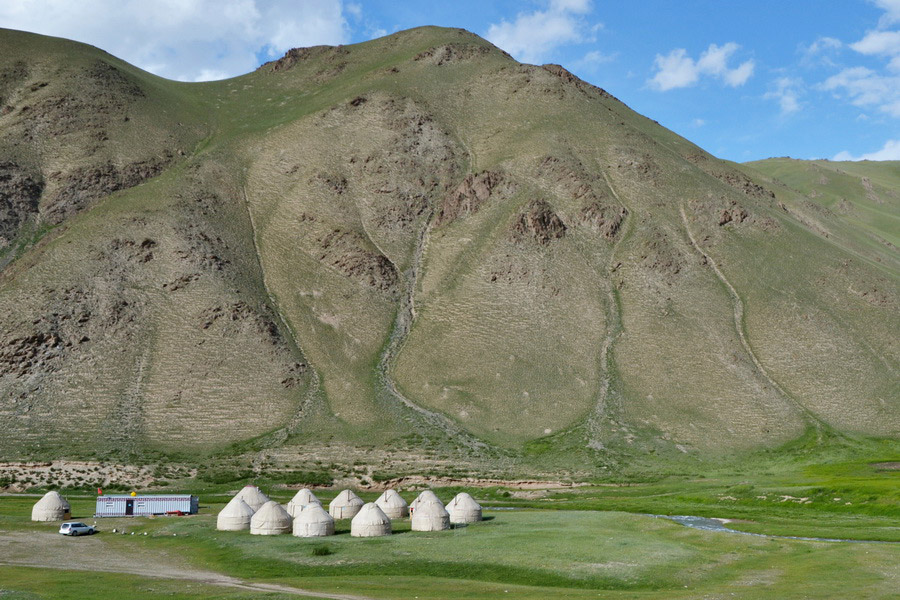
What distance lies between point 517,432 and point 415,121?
3328 inches

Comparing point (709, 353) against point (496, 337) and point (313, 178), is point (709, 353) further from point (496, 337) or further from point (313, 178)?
point (313, 178)

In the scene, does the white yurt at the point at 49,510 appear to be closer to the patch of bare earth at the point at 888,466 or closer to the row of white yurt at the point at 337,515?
the row of white yurt at the point at 337,515

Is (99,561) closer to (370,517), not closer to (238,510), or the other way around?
(238,510)

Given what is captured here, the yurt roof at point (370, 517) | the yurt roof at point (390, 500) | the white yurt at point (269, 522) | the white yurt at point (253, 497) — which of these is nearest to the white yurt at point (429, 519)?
the yurt roof at point (370, 517)

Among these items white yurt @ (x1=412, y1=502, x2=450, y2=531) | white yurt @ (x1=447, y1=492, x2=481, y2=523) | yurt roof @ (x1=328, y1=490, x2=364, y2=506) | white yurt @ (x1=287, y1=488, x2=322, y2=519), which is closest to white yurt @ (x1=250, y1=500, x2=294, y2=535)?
white yurt @ (x1=287, y1=488, x2=322, y2=519)

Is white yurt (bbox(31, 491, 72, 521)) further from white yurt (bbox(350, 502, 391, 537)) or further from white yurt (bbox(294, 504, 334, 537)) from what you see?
white yurt (bbox(350, 502, 391, 537))

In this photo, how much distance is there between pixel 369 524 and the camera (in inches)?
2450

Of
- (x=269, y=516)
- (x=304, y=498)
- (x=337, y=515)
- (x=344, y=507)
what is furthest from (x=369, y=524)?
(x=304, y=498)

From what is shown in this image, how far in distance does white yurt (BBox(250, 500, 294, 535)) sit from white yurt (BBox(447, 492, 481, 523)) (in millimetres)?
12232

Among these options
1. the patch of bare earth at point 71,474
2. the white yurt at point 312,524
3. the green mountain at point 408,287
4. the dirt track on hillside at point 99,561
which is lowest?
the dirt track on hillside at point 99,561

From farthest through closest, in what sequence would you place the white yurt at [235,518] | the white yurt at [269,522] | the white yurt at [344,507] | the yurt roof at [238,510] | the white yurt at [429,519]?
the white yurt at [344,507] < the yurt roof at [238,510] < the white yurt at [235,518] < the white yurt at [429,519] < the white yurt at [269,522]

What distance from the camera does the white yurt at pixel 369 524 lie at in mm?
62062

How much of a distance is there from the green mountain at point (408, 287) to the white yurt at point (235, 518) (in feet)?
115

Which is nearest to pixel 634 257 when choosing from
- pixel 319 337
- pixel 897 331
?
pixel 897 331
